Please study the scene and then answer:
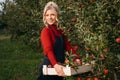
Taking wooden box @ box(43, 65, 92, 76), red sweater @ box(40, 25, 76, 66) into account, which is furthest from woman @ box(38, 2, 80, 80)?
wooden box @ box(43, 65, 92, 76)

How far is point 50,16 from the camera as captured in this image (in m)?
4.34

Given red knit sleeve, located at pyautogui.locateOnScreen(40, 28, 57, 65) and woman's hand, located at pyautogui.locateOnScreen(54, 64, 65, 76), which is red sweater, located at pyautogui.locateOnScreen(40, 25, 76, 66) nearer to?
red knit sleeve, located at pyautogui.locateOnScreen(40, 28, 57, 65)

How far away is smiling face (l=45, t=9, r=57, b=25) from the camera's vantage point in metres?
4.33

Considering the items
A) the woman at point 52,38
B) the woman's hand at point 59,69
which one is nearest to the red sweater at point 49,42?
the woman at point 52,38

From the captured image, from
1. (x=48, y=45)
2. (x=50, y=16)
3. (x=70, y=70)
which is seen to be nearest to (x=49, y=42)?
(x=48, y=45)

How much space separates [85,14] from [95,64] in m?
1.02

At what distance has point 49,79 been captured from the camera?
14.2 ft

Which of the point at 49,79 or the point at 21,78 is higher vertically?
the point at 49,79

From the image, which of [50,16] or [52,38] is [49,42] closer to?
[52,38]

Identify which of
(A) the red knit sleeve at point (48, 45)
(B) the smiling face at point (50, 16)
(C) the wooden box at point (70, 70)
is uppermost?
(B) the smiling face at point (50, 16)

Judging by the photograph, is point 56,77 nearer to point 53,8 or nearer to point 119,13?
point 53,8

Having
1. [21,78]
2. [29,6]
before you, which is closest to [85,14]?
[21,78]

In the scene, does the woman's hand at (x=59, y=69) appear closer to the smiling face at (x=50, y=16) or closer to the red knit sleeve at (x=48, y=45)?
the red knit sleeve at (x=48, y=45)

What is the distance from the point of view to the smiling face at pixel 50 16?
4332mm
